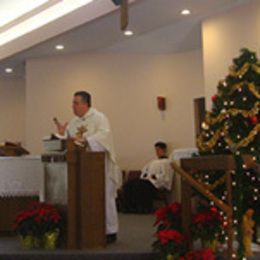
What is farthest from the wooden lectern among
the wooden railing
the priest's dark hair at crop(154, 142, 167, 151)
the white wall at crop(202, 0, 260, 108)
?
the priest's dark hair at crop(154, 142, 167, 151)

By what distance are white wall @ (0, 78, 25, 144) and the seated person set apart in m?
4.07

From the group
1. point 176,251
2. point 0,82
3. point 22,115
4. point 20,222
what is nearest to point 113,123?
point 22,115

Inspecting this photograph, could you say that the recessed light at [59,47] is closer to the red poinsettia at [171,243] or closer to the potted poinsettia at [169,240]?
the potted poinsettia at [169,240]

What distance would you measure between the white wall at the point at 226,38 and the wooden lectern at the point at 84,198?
3247mm

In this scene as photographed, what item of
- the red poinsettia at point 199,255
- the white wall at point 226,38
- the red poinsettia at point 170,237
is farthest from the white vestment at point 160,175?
the red poinsettia at point 199,255

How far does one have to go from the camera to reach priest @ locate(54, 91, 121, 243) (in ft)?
16.4

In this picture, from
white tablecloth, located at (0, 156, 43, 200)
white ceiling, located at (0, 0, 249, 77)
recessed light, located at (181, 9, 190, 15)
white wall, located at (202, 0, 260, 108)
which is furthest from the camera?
recessed light, located at (181, 9, 190, 15)

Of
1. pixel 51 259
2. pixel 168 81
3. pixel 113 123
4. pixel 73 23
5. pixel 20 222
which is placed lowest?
pixel 51 259

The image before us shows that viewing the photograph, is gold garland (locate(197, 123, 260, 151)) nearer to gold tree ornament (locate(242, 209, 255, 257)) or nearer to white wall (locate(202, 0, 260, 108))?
gold tree ornament (locate(242, 209, 255, 257))

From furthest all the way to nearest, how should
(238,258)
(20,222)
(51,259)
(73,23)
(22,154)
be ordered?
1. (73,23)
2. (22,154)
3. (20,222)
4. (51,259)
5. (238,258)

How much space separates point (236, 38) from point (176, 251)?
3.99 meters

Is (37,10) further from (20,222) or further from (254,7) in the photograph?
(20,222)

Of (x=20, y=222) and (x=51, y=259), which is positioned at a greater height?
(x=20, y=222)

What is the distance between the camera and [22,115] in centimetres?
1158
